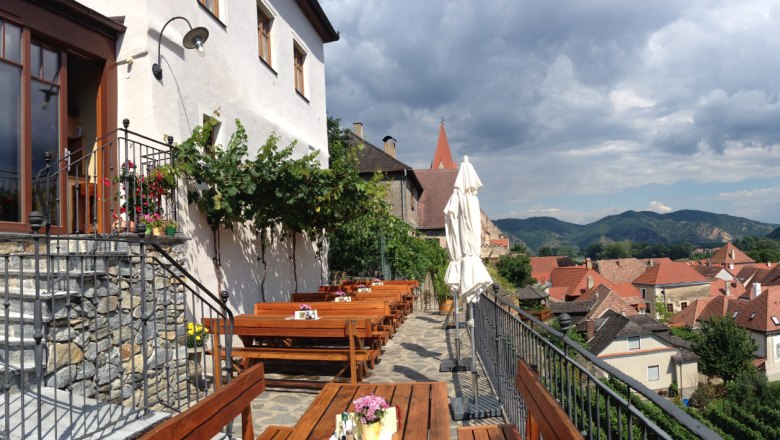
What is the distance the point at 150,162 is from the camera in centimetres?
694

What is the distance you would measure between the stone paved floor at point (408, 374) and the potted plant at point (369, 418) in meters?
2.38

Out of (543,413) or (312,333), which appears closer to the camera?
(543,413)

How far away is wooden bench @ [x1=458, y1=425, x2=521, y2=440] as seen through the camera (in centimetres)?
331

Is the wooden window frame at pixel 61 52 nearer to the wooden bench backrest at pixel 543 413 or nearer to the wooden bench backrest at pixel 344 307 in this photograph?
the wooden bench backrest at pixel 344 307

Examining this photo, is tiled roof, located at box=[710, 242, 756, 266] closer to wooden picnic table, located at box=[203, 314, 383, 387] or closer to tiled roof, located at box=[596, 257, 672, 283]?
tiled roof, located at box=[596, 257, 672, 283]

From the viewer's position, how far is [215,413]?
271 cm

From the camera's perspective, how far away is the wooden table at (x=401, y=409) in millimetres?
3055

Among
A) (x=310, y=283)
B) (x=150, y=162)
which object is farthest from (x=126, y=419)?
(x=310, y=283)

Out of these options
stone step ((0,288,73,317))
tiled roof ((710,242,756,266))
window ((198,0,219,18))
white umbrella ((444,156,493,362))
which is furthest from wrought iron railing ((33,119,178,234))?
tiled roof ((710,242,756,266))

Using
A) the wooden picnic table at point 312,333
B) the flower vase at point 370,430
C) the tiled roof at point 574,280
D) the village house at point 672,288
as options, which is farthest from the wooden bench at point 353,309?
the village house at point 672,288

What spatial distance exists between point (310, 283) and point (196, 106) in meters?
6.44

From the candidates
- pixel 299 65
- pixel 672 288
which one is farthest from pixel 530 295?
pixel 672 288

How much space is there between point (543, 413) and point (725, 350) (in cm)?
5340

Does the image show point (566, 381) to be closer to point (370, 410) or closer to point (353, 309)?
point (370, 410)
